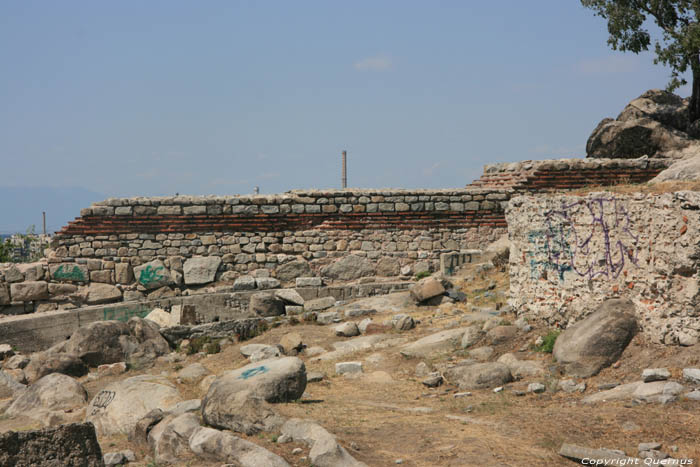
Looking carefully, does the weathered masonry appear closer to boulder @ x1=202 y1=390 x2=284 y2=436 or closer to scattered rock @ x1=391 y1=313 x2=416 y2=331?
scattered rock @ x1=391 y1=313 x2=416 y2=331

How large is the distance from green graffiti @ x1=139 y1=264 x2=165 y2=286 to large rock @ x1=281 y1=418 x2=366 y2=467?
9418 millimetres

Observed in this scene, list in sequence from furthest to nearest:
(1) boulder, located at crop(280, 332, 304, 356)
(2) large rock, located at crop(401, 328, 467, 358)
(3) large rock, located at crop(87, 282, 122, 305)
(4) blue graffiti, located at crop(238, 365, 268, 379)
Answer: (3) large rock, located at crop(87, 282, 122, 305) → (1) boulder, located at crop(280, 332, 304, 356) → (2) large rock, located at crop(401, 328, 467, 358) → (4) blue graffiti, located at crop(238, 365, 268, 379)

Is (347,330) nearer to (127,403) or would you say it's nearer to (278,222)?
(127,403)

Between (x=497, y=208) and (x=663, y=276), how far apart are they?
27.2 feet

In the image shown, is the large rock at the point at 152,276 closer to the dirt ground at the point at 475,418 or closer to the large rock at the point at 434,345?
the dirt ground at the point at 475,418

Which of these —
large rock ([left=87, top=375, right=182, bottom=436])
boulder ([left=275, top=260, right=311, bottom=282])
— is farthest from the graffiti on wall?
boulder ([left=275, top=260, right=311, bottom=282])

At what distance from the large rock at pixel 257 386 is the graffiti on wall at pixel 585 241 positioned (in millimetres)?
3890

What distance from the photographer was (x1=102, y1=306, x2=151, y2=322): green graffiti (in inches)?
564

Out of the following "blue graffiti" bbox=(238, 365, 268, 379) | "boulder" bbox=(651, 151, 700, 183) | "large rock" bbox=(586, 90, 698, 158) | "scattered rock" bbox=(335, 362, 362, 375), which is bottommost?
"scattered rock" bbox=(335, 362, 362, 375)

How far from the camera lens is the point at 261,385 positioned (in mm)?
7086

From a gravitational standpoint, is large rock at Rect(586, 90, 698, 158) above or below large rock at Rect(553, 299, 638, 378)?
above

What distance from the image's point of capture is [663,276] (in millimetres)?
7324

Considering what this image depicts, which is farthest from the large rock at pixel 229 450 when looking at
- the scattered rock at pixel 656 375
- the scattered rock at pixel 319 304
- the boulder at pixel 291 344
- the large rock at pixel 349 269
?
the large rock at pixel 349 269

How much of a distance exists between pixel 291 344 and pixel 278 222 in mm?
4641
